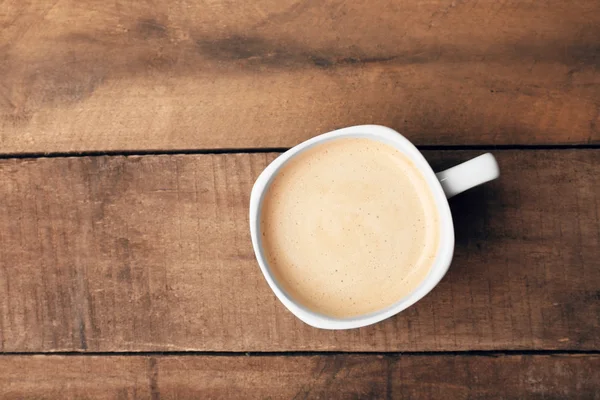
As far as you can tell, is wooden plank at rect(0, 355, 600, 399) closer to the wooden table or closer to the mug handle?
the wooden table

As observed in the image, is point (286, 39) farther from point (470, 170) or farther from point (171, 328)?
point (171, 328)

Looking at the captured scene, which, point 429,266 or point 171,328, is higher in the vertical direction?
point 429,266

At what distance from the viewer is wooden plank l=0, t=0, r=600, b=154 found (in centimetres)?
75

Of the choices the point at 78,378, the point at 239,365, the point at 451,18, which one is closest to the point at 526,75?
the point at 451,18

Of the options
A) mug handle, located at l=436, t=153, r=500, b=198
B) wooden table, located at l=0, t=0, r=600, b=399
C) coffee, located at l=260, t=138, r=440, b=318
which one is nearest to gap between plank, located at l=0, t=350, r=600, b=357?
wooden table, located at l=0, t=0, r=600, b=399

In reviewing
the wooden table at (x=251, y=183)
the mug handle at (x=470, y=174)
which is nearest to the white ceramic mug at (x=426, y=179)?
the mug handle at (x=470, y=174)

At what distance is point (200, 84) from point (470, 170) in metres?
0.36

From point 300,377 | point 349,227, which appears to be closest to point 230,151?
point 349,227

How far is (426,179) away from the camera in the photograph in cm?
64

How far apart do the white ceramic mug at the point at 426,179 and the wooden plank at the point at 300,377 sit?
0.48ft

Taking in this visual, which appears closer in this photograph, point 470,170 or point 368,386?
point 470,170

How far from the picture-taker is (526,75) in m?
0.75

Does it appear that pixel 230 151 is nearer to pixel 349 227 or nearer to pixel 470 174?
pixel 349 227

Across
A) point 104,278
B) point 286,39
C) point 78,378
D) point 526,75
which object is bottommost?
point 78,378
